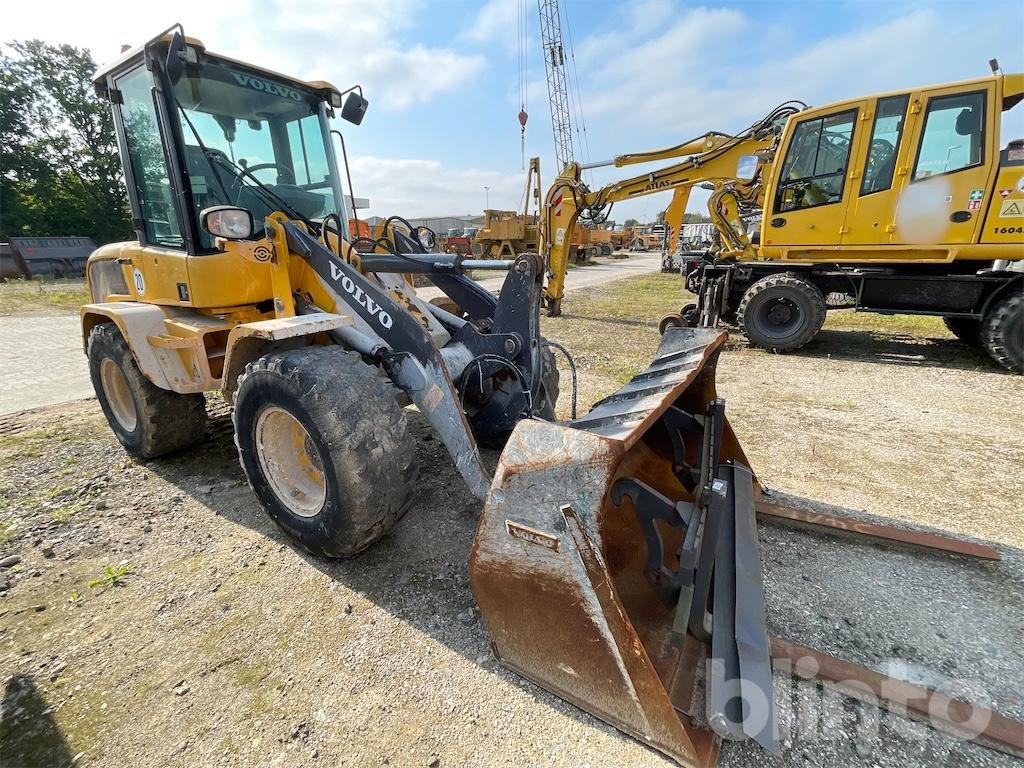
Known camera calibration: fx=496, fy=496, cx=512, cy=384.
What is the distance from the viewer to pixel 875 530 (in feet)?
8.73

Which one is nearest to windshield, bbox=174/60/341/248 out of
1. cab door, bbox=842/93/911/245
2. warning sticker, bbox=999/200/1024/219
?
cab door, bbox=842/93/911/245

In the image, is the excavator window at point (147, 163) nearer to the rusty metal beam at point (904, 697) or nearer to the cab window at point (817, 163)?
the rusty metal beam at point (904, 697)

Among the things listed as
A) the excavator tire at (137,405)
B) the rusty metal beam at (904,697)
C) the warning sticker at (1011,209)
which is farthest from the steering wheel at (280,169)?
the warning sticker at (1011,209)

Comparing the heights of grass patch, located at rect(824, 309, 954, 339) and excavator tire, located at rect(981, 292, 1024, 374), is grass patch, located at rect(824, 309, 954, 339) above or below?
below

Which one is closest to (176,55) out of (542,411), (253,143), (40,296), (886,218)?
(253,143)

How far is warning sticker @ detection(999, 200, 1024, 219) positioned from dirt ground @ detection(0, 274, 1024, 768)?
3.07 m

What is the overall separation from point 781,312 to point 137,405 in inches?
298

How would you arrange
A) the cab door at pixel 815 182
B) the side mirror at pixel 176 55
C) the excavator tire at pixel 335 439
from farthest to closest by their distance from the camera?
the cab door at pixel 815 182
the side mirror at pixel 176 55
the excavator tire at pixel 335 439

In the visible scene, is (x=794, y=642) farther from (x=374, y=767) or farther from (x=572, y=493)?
(x=374, y=767)

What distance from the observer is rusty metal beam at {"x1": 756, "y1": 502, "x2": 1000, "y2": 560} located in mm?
2521

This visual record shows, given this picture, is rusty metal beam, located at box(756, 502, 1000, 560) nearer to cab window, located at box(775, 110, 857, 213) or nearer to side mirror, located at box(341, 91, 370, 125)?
side mirror, located at box(341, 91, 370, 125)

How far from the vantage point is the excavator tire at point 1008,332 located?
5723 millimetres

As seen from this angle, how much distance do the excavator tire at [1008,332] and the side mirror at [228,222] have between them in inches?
307

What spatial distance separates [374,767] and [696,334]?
2576 millimetres
